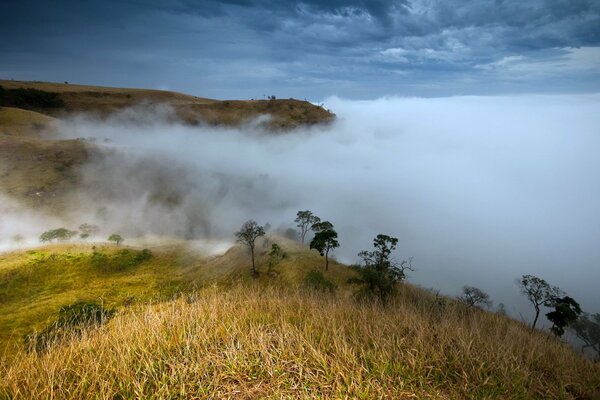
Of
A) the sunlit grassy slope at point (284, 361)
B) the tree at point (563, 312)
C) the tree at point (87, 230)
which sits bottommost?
the tree at point (87, 230)

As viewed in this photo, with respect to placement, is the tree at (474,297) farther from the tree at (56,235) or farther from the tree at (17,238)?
the tree at (17,238)

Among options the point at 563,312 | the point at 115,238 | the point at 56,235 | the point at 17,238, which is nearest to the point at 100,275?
the point at 115,238

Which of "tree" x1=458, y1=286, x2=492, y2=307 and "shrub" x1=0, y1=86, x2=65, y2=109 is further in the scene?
"shrub" x1=0, y1=86, x2=65, y2=109

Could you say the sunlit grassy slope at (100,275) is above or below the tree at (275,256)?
below

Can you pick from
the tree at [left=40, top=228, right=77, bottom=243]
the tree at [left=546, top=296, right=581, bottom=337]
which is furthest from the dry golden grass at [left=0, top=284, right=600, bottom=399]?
the tree at [left=40, top=228, right=77, bottom=243]

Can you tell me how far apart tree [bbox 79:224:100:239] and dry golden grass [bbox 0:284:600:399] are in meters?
118

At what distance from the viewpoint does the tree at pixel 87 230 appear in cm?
10409

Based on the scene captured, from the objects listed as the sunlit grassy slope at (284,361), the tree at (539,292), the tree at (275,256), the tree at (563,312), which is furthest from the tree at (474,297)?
the sunlit grassy slope at (284,361)

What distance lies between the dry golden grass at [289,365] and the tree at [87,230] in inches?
4660

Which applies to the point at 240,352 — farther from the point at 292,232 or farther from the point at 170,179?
the point at 170,179

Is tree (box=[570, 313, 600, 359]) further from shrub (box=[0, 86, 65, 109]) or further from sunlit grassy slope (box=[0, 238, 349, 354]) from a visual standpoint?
shrub (box=[0, 86, 65, 109])

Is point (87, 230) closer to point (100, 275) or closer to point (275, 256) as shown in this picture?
point (100, 275)

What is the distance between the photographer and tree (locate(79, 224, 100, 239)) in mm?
104094

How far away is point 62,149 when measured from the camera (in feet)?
446
